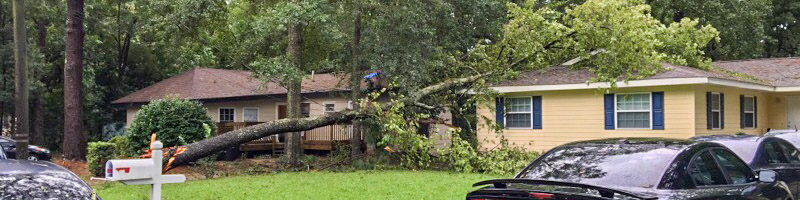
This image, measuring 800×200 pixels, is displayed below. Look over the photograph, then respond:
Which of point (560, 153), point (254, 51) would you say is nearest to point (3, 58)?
point (254, 51)

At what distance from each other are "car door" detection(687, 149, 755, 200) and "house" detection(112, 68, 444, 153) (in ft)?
52.6

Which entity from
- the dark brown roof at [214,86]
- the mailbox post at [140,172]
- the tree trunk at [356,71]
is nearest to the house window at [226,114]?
the dark brown roof at [214,86]

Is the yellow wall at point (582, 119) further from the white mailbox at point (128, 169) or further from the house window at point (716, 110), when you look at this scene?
the white mailbox at point (128, 169)

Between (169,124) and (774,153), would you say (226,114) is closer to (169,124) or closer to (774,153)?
(169,124)

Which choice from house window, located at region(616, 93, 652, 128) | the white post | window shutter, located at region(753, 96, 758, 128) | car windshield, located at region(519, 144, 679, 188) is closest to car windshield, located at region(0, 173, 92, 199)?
the white post

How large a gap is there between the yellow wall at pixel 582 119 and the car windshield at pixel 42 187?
484 inches

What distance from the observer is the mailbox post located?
5523 mm

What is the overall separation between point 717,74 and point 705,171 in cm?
1302

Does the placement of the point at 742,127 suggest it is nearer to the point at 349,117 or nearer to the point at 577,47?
the point at 577,47

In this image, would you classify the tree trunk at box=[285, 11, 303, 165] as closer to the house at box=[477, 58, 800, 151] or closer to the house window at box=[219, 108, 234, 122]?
the house at box=[477, 58, 800, 151]

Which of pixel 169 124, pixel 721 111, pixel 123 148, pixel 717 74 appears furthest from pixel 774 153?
pixel 169 124

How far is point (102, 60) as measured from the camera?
29.2 m

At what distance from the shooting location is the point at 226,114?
2605cm

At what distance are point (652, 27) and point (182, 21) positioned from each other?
10950 mm
